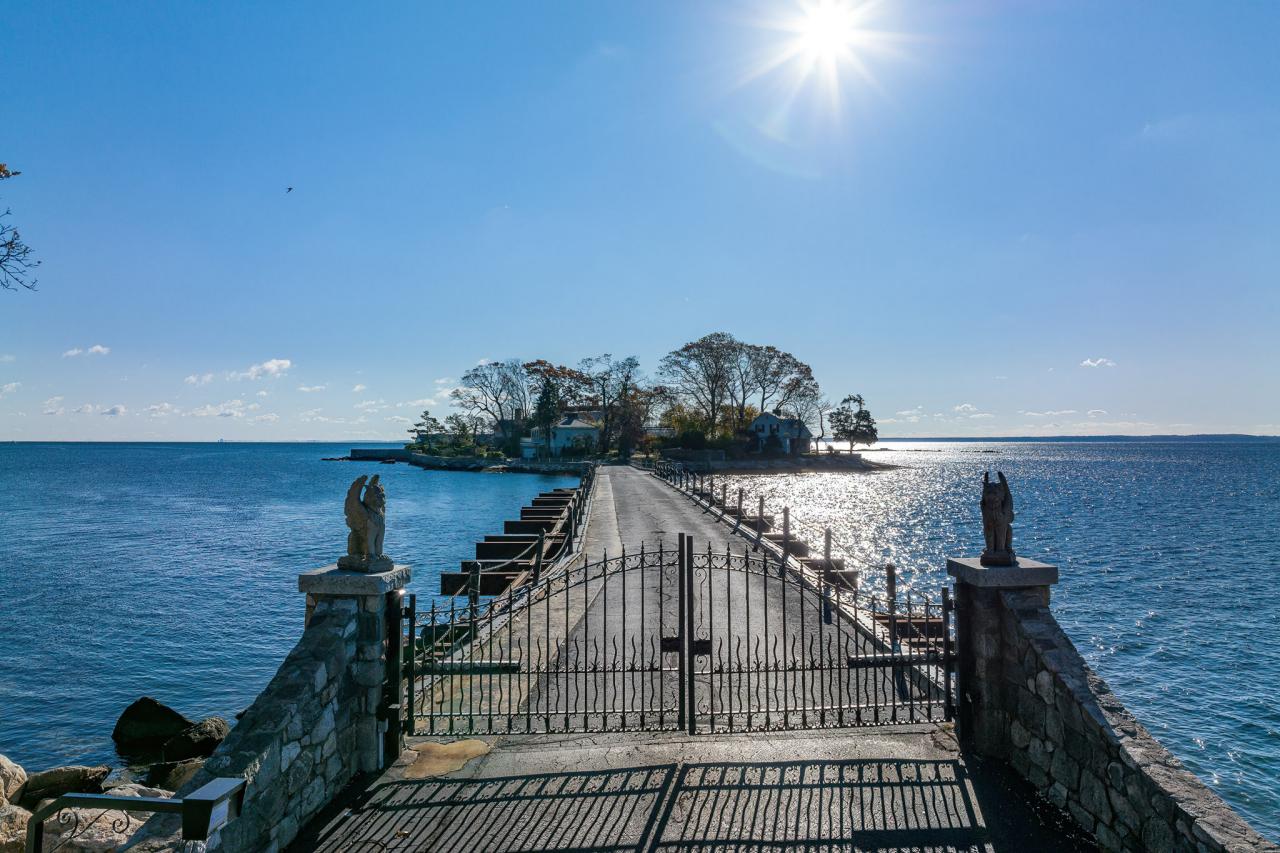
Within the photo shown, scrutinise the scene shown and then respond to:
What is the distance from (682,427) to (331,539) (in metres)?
53.9

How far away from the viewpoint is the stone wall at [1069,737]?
14.2ft

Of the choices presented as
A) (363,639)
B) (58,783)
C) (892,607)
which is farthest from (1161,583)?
(58,783)

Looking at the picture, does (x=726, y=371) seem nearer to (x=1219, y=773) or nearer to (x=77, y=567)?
(x=77, y=567)

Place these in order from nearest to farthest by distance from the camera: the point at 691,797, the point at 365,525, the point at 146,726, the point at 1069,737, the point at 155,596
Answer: the point at 1069,737 → the point at 691,797 → the point at 365,525 → the point at 146,726 → the point at 155,596

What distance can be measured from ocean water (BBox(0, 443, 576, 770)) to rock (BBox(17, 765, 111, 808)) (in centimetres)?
245

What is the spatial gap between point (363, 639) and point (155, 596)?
74.2ft

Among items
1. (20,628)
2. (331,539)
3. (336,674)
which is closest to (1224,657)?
(336,674)

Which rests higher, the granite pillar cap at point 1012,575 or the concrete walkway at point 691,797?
the granite pillar cap at point 1012,575

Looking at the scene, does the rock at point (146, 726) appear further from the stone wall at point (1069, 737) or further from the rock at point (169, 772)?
the stone wall at point (1069, 737)

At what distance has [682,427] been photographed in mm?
86375

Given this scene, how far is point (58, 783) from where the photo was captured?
966 centimetres

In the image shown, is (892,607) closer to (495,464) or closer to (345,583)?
(345,583)

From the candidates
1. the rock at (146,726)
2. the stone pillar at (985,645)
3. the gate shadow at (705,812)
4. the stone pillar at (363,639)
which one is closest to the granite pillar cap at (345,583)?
the stone pillar at (363,639)

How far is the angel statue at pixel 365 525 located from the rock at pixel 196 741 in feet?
25.3
